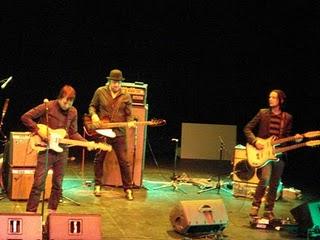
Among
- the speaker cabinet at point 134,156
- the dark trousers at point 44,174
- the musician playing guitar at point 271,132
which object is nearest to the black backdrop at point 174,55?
the speaker cabinet at point 134,156

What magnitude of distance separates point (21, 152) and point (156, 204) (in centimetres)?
230

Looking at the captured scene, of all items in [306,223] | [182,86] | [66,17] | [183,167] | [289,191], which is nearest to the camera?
[306,223]

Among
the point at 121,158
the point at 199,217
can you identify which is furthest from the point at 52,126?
the point at 121,158

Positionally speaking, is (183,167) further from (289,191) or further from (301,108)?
(301,108)

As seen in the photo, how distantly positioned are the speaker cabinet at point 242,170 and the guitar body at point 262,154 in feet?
7.34

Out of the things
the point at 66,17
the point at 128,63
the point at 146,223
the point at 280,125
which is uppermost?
the point at 66,17

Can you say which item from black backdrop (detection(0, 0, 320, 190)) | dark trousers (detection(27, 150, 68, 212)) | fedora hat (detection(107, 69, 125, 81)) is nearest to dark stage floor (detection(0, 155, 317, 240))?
dark trousers (detection(27, 150, 68, 212))

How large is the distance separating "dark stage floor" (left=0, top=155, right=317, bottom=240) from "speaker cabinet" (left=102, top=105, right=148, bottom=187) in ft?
0.66

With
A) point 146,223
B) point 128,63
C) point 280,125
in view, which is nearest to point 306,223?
point 280,125

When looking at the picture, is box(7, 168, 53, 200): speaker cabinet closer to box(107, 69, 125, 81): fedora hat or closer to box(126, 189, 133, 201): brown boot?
box(126, 189, 133, 201): brown boot

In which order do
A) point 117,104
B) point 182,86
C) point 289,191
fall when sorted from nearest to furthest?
point 117,104, point 289,191, point 182,86

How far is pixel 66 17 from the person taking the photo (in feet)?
57.7

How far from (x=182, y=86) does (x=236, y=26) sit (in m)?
2.29

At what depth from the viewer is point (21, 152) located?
10125 mm
